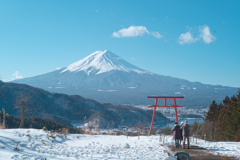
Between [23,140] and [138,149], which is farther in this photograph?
[138,149]

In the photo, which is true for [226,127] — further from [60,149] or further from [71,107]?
[71,107]

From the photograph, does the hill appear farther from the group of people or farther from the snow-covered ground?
the snow-covered ground

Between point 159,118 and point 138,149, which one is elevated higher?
point 138,149

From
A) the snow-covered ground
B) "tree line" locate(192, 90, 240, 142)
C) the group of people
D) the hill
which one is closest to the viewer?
the snow-covered ground

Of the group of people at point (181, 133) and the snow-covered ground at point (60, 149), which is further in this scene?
the group of people at point (181, 133)

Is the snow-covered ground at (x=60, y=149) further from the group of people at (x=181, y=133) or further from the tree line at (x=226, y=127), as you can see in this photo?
the tree line at (x=226, y=127)

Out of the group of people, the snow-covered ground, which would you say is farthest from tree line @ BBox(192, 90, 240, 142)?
the snow-covered ground

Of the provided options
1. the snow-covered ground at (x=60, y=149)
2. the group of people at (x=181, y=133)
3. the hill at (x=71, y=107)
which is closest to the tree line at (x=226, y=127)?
the group of people at (x=181, y=133)

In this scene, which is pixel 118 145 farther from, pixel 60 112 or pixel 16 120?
pixel 60 112

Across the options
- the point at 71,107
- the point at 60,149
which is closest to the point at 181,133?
the point at 60,149

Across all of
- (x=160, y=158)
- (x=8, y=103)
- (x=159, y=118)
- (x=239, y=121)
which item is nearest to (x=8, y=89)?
(x=8, y=103)

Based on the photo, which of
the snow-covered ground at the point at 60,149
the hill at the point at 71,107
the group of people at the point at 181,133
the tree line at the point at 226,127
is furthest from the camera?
the hill at the point at 71,107

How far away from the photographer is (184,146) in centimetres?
1046

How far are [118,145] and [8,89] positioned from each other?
98.3 m
